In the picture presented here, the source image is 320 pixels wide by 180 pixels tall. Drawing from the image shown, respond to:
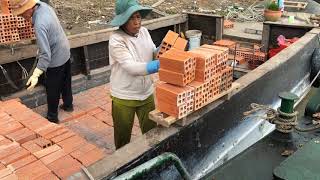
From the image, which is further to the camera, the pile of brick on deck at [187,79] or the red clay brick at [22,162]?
the red clay brick at [22,162]

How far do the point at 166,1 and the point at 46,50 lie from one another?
26.5ft

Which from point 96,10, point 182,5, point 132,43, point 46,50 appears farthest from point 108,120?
point 182,5

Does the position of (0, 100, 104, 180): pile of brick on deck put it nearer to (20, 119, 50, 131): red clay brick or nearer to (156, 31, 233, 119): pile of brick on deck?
(20, 119, 50, 131): red clay brick

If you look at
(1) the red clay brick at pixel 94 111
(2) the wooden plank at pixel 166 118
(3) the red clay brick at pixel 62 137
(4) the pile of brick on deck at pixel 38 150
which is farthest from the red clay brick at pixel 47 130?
(2) the wooden plank at pixel 166 118

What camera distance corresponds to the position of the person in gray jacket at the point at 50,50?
4765 mm

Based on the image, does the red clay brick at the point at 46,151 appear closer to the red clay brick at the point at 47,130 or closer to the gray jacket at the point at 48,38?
the red clay brick at the point at 47,130

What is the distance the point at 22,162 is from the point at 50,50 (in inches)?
77.3

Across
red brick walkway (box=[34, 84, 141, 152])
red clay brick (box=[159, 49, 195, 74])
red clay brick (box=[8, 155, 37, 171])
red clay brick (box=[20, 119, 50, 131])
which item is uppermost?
red clay brick (box=[159, 49, 195, 74])

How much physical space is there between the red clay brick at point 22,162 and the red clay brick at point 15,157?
2.3 inches

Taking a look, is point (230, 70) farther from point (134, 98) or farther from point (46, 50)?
point (46, 50)

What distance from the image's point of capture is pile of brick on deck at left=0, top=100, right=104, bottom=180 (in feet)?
11.4

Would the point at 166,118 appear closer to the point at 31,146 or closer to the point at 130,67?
the point at 130,67

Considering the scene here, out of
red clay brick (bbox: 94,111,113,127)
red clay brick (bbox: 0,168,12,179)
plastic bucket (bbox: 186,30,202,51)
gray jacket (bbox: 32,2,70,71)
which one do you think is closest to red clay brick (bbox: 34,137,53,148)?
red clay brick (bbox: 0,168,12,179)

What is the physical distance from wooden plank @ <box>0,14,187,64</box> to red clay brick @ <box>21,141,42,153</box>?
2.12m
